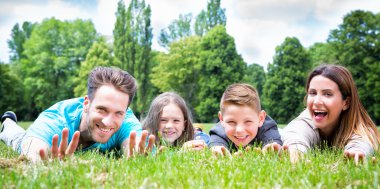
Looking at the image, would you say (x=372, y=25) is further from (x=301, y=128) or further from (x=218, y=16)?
(x=301, y=128)

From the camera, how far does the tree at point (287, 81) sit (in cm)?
4125

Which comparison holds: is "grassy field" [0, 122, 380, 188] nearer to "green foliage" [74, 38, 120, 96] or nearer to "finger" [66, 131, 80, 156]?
"finger" [66, 131, 80, 156]

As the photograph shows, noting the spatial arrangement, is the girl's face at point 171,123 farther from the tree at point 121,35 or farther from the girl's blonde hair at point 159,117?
the tree at point 121,35

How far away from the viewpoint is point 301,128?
5.50m

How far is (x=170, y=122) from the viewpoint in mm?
6965

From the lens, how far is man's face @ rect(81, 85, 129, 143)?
4.87 m

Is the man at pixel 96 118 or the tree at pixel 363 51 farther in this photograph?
the tree at pixel 363 51

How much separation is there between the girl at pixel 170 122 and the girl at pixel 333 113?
2.16m

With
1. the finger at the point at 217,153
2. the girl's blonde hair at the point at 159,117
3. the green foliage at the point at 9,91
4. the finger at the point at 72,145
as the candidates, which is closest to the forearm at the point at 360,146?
the finger at the point at 217,153

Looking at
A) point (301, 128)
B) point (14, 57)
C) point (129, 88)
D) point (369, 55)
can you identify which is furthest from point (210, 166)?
point (14, 57)

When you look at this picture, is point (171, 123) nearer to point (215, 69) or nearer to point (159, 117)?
point (159, 117)

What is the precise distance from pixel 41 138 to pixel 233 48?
1629 inches

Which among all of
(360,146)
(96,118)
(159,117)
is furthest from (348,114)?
(96,118)

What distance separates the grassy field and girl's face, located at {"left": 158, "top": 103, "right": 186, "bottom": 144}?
123 inches
